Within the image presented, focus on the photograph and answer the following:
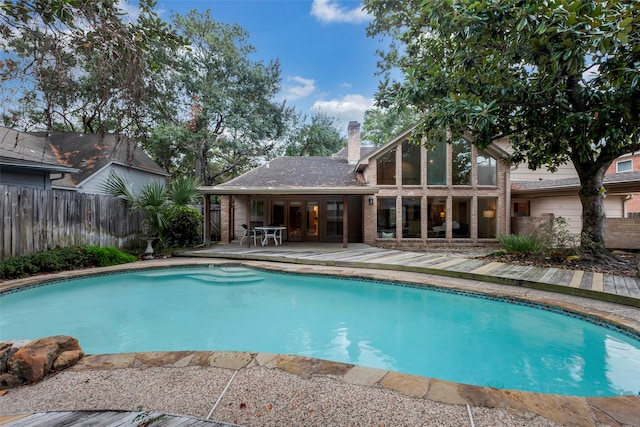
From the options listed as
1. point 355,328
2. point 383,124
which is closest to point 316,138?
point 383,124

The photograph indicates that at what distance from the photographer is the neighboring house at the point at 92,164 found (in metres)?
11.6

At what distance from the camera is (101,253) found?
7.87 metres

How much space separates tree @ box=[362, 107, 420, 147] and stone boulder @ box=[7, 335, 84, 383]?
2252 cm

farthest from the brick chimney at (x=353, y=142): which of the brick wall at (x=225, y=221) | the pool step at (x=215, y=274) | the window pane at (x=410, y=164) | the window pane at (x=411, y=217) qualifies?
the pool step at (x=215, y=274)

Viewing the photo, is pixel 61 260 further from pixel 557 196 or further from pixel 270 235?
pixel 557 196

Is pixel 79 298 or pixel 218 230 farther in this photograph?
pixel 218 230

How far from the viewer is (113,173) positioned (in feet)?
39.9

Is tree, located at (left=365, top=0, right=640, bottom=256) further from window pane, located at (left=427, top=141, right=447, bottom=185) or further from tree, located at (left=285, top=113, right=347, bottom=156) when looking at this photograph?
tree, located at (left=285, top=113, right=347, bottom=156)

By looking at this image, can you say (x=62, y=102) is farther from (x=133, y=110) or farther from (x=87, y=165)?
(x=87, y=165)

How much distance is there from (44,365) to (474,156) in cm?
1370

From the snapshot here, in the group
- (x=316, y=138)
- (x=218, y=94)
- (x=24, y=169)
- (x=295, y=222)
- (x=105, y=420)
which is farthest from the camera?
(x=316, y=138)

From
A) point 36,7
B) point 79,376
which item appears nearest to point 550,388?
point 79,376

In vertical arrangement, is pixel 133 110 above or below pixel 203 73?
below

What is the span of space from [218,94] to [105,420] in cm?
1610
